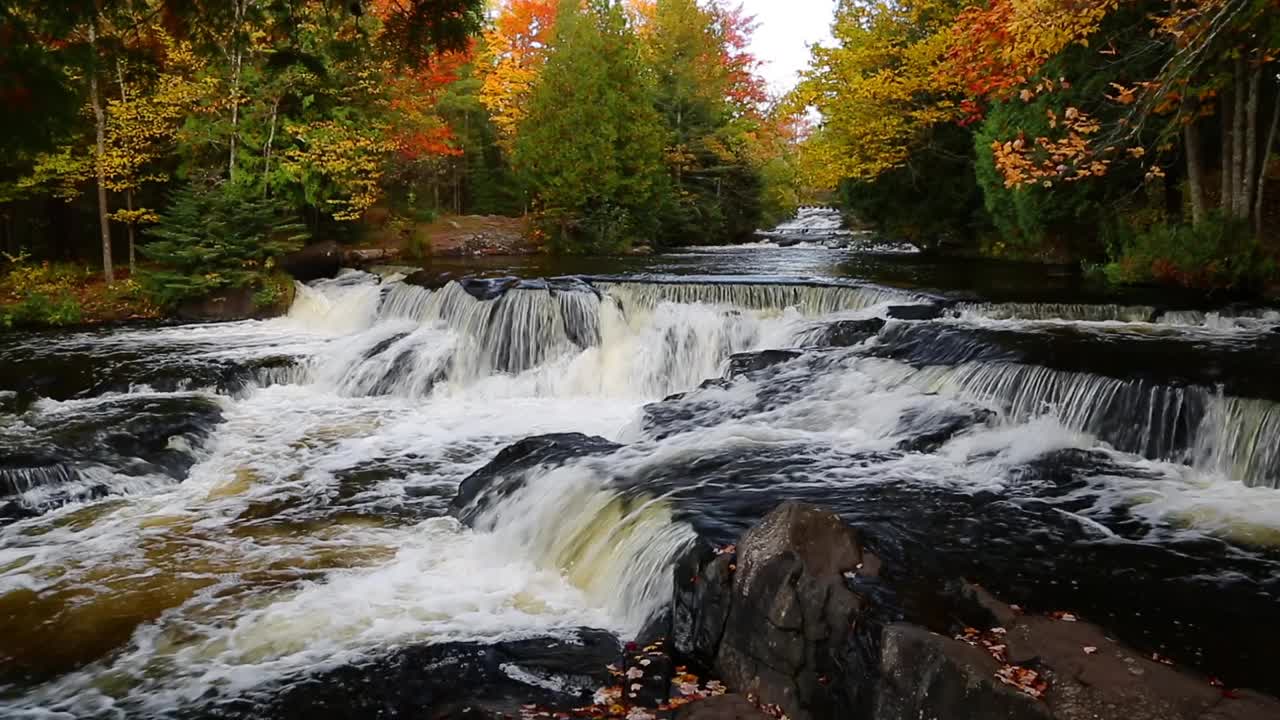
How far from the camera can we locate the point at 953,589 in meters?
4.32

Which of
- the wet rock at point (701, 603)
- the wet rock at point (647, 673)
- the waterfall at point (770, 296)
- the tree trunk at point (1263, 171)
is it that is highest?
the tree trunk at point (1263, 171)

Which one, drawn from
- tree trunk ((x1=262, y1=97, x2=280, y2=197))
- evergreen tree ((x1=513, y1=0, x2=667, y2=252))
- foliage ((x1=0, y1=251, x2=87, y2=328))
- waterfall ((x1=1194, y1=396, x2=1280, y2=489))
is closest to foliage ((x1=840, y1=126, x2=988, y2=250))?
evergreen tree ((x1=513, y1=0, x2=667, y2=252))

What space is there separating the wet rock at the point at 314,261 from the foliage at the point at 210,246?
2.07 metres

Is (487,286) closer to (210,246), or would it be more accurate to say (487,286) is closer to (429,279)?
(429,279)

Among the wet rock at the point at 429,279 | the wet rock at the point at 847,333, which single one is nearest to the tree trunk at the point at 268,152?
the wet rock at the point at 429,279

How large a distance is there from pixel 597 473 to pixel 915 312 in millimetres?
5982

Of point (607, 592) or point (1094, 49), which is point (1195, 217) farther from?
point (607, 592)

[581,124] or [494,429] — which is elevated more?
[581,124]

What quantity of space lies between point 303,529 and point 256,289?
10.4 m

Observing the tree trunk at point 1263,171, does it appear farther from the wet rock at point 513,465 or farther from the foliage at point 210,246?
the foliage at point 210,246

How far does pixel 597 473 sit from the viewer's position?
21.8 feet

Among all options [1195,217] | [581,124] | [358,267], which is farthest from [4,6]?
[581,124]

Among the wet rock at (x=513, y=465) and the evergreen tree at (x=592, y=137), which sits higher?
the evergreen tree at (x=592, y=137)

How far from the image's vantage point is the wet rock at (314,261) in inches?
734
